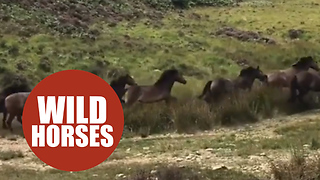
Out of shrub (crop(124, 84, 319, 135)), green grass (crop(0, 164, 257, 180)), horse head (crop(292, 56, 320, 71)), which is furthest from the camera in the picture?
horse head (crop(292, 56, 320, 71))

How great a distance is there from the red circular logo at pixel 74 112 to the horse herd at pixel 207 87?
655cm

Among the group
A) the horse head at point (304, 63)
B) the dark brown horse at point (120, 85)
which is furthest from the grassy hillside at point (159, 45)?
the horse head at point (304, 63)

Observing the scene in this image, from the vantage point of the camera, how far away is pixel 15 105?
10680mm

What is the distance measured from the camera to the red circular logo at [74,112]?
167 inches

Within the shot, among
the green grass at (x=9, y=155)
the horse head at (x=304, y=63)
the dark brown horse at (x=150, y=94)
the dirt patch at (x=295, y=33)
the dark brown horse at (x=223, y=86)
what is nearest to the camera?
the green grass at (x=9, y=155)

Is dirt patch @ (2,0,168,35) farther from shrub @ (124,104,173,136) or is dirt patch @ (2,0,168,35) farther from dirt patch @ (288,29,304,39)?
shrub @ (124,104,173,136)

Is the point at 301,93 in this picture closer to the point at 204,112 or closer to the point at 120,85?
the point at 204,112

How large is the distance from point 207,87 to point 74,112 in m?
7.93

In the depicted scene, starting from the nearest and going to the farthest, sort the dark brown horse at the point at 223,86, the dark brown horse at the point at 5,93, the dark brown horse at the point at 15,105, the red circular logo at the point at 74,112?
the red circular logo at the point at 74,112 → the dark brown horse at the point at 15,105 → the dark brown horse at the point at 5,93 → the dark brown horse at the point at 223,86

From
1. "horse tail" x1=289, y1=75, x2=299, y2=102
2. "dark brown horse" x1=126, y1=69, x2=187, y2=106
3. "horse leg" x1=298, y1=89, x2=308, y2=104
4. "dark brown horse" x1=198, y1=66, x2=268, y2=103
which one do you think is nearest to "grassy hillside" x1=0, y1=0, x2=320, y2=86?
"dark brown horse" x1=198, y1=66, x2=268, y2=103

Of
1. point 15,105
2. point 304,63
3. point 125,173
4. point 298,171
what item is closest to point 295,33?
point 304,63

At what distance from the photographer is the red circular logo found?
13.9 feet

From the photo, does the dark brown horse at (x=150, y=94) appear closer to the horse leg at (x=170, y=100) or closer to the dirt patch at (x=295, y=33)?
the horse leg at (x=170, y=100)

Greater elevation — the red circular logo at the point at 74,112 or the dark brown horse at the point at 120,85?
the red circular logo at the point at 74,112
